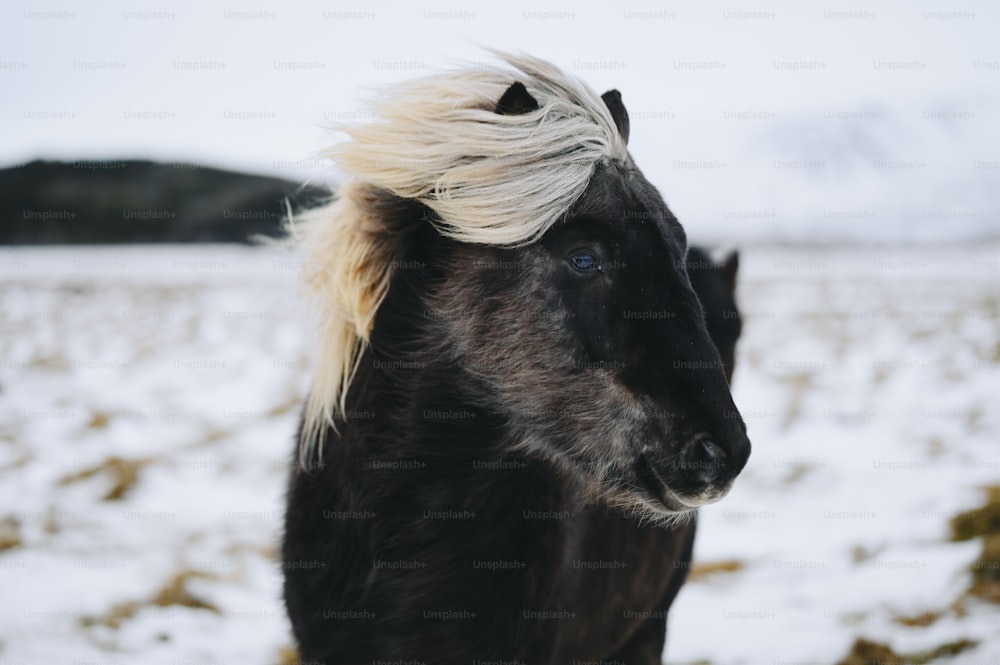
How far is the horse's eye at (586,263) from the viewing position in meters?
2.36

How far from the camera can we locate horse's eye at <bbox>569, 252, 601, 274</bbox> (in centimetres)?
236

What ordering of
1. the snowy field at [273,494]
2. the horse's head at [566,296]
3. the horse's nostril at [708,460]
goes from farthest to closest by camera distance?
1. the snowy field at [273,494]
2. the horse's head at [566,296]
3. the horse's nostril at [708,460]

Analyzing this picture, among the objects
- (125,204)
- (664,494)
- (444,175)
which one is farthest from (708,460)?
(125,204)

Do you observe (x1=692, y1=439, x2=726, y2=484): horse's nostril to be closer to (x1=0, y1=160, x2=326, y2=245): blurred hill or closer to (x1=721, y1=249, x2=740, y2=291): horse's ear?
(x1=721, y1=249, x2=740, y2=291): horse's ear

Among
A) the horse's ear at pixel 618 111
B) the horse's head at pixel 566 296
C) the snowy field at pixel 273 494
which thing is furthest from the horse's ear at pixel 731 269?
the snowy field at pixel 273 494

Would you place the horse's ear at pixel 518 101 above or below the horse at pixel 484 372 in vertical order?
above

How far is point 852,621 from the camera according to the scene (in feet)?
15.7

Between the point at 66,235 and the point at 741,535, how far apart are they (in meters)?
31.7

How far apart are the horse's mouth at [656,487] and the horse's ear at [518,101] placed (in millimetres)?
1197

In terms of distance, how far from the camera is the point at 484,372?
8.40ft

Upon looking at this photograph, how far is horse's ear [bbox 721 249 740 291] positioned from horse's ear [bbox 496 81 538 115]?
7.74 ft

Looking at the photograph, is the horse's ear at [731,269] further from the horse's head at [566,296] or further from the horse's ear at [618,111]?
the horse's head at [566,296]

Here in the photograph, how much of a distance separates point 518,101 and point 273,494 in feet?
17.7

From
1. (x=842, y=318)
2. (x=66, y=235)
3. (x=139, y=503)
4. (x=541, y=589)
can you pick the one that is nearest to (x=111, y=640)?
(x=139, y=503)
